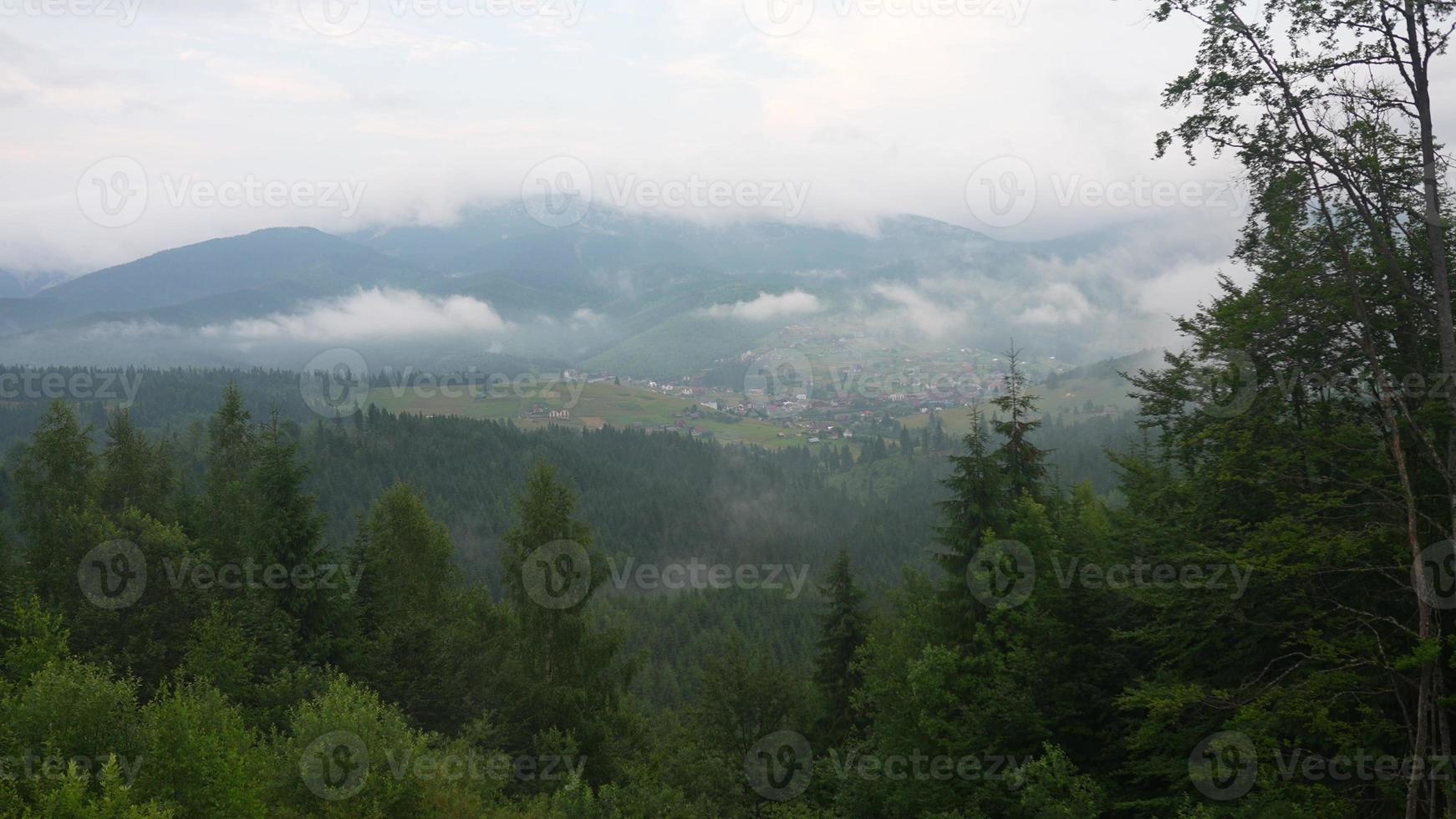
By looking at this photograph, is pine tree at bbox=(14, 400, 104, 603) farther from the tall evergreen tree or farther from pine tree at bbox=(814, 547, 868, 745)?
pine tree at bbox=(814, 547, 868, 745)

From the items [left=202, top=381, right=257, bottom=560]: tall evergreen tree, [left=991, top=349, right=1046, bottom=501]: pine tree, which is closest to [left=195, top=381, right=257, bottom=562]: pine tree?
[left=202, top=381, right=257, bottom=560]: tall evergreen tree

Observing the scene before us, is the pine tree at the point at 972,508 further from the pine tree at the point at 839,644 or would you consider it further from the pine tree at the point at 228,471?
the pine tree at the point at 228,471

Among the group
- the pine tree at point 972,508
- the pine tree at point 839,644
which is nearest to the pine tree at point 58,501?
the pine tree at point 839,644

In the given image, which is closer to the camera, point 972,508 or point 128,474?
Answer: point 972,508

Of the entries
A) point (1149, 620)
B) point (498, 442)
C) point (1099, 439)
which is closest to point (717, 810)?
point (1149, 620)

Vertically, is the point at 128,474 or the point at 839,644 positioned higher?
the point at 128,474

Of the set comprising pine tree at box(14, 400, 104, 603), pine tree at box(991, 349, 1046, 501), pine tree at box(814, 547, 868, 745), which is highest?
pine tree at box(991, 349, 1046, 501)

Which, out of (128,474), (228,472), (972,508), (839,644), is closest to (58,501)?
(128,474)

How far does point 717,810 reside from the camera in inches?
828

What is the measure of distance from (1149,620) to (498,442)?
140m

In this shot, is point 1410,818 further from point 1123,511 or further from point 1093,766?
point 1123,511

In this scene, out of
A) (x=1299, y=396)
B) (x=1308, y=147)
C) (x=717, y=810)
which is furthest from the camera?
(x=717, y=810)

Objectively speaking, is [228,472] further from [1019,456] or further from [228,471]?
[1019,456]

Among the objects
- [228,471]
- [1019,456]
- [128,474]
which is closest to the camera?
[1019,456]
